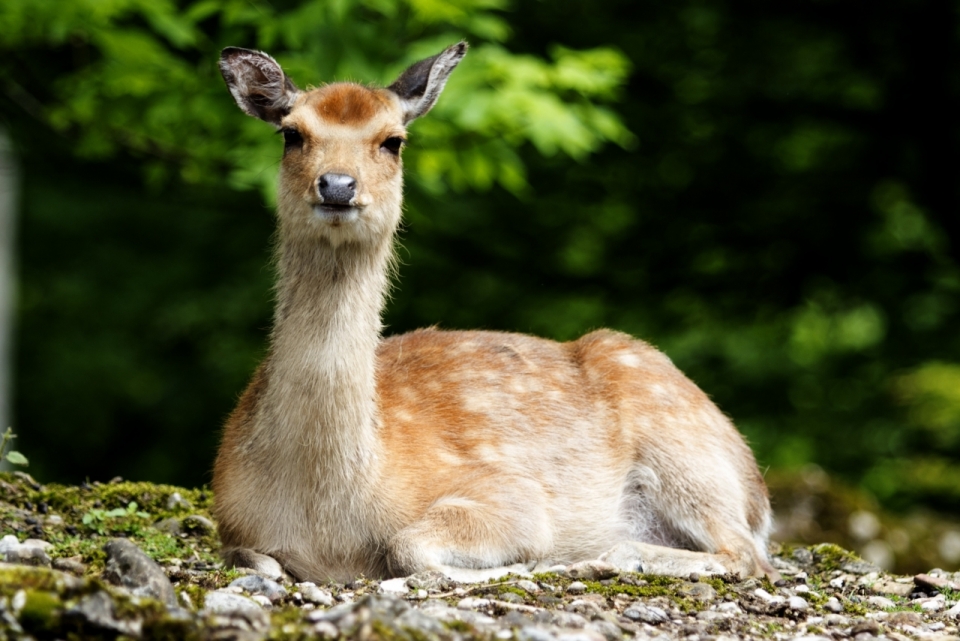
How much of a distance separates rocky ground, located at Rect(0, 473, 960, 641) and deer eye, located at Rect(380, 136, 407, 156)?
2.09 meters

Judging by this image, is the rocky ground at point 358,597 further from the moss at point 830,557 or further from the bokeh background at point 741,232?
the bokeh background at point 741,232

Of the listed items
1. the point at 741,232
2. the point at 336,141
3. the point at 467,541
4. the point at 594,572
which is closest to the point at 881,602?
the point at 594,572

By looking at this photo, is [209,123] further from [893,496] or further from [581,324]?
[893,496]

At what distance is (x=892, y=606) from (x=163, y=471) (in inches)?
467

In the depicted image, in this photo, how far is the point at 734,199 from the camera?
14.1m

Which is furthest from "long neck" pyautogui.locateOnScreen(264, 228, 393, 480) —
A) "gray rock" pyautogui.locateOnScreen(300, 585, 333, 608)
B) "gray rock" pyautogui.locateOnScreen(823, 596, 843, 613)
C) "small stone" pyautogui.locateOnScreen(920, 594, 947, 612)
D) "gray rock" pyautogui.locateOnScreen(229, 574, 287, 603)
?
"small stone" pyautogui.locateOnScreen(920, 594, 947, 612)

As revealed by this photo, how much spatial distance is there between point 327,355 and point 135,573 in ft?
5.34

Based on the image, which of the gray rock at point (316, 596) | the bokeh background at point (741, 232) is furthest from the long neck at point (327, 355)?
the bokeh background at point (741, 232)

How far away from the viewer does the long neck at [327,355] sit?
614cm

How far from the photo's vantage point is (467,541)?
6.34 m

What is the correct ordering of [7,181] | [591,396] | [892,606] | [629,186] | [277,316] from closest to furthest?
[892,606] < [277,316] < [591,396] < [629,186] < [7,181]

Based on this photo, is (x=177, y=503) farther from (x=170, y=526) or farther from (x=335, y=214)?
(x=335, y=214)

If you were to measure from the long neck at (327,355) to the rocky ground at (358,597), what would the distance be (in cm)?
69

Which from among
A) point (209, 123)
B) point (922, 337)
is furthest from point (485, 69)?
point (922, 337)
